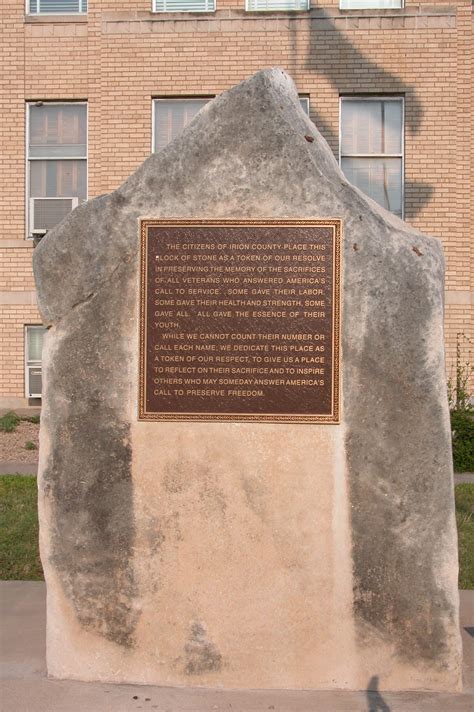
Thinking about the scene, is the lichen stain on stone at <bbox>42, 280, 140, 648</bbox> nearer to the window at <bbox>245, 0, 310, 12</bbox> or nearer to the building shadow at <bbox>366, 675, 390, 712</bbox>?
the building shadow at <bbox>366, 675, 390, 712</bbox>

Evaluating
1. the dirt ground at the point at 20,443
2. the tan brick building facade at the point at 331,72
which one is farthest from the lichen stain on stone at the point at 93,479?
the tan brick building facade at the point at 331,72

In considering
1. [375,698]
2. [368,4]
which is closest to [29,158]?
[368,4]

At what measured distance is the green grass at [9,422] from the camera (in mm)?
12805

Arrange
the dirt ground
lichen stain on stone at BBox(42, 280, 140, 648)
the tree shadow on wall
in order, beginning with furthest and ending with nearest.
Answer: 1. the tree shadow on wall
2. the dirt ground
3. lichen stain on stone at BBox(42, 280, 140, 648)

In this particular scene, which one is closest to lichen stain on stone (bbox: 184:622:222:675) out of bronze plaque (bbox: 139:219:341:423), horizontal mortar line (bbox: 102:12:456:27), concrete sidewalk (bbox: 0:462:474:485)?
bronze plaque (bbox: 139:219:341:423)

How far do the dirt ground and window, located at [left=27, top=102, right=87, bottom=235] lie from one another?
3.66 meters

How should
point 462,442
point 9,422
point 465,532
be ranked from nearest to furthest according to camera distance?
point 465,532
point 462,442
point 9,422

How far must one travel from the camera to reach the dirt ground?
11.4 m

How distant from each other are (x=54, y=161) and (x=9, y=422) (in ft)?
16.2

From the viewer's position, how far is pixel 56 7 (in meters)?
14.3

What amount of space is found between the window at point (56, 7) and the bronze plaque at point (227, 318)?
38.3 ft

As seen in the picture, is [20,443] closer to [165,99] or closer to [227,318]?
[165,99]

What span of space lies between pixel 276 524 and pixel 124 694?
1199mm

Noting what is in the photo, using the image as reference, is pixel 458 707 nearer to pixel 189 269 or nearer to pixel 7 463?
pixel 189 269
